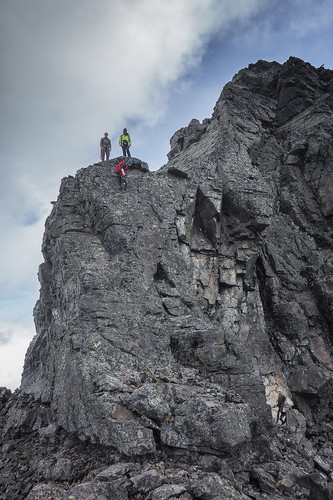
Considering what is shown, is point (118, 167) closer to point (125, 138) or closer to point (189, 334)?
point (125, 138)

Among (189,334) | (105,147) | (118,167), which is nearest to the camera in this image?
(189,334)

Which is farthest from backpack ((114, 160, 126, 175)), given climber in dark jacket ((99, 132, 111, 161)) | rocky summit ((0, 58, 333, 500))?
climber in dark jacket ((99, 132, 111, 161))

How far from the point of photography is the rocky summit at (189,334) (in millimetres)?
12000

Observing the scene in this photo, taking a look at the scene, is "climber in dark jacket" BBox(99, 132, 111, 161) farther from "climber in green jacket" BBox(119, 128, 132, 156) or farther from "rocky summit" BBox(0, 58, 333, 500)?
"rocky summit" BBox(0, 58, 333, 500)

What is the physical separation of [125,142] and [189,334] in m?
19.3

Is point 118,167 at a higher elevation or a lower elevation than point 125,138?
lower

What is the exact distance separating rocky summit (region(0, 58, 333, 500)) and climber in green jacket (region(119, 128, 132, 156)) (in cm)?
321

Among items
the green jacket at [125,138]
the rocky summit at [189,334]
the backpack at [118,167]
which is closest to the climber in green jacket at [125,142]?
the green jacket at [125,138]

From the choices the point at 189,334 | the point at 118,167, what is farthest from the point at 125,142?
the point at 189,334

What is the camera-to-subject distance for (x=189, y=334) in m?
17.3

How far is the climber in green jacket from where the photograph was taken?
93.2 feet

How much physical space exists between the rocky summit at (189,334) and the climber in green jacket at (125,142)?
10.5 feet

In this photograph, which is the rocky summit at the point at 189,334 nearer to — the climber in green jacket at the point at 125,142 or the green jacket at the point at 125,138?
the climber in green jacket at the point at 125,142

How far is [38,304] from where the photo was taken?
99.9ft
